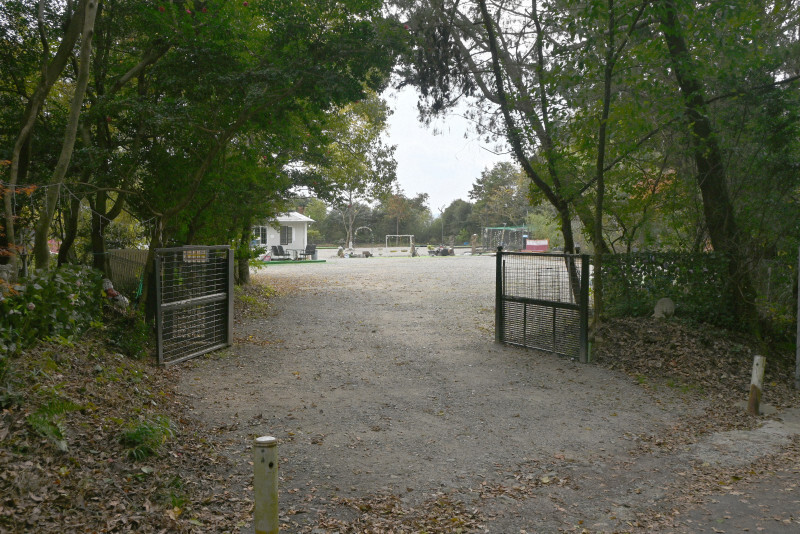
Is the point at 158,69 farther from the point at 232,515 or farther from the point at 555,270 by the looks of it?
the point at 232,515

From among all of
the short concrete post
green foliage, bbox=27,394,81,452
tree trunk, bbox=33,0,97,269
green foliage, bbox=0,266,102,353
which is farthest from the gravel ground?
Result: tree trunk, bbox=33,0,97,269

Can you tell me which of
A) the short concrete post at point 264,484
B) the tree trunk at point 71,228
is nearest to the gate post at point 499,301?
the tree trunk at point 71,228

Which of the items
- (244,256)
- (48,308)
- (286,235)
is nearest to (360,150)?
(244,256)

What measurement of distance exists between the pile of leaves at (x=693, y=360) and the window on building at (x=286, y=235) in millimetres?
33510

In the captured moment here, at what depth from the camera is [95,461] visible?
4.16 m

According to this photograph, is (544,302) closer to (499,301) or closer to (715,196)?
(499,301)

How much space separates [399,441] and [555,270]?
4940 millimetres

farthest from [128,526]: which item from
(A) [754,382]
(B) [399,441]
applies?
(A) [754,382]

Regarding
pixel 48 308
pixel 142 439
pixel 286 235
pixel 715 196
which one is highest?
pixel 715 196

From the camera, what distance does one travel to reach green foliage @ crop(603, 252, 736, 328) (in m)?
10.2

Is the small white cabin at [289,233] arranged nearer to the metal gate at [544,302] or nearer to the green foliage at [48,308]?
the metal gate at [544,302]

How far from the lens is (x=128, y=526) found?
11.6ft

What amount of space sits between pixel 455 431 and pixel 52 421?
3.62 meters

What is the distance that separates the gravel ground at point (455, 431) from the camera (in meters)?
4.37
